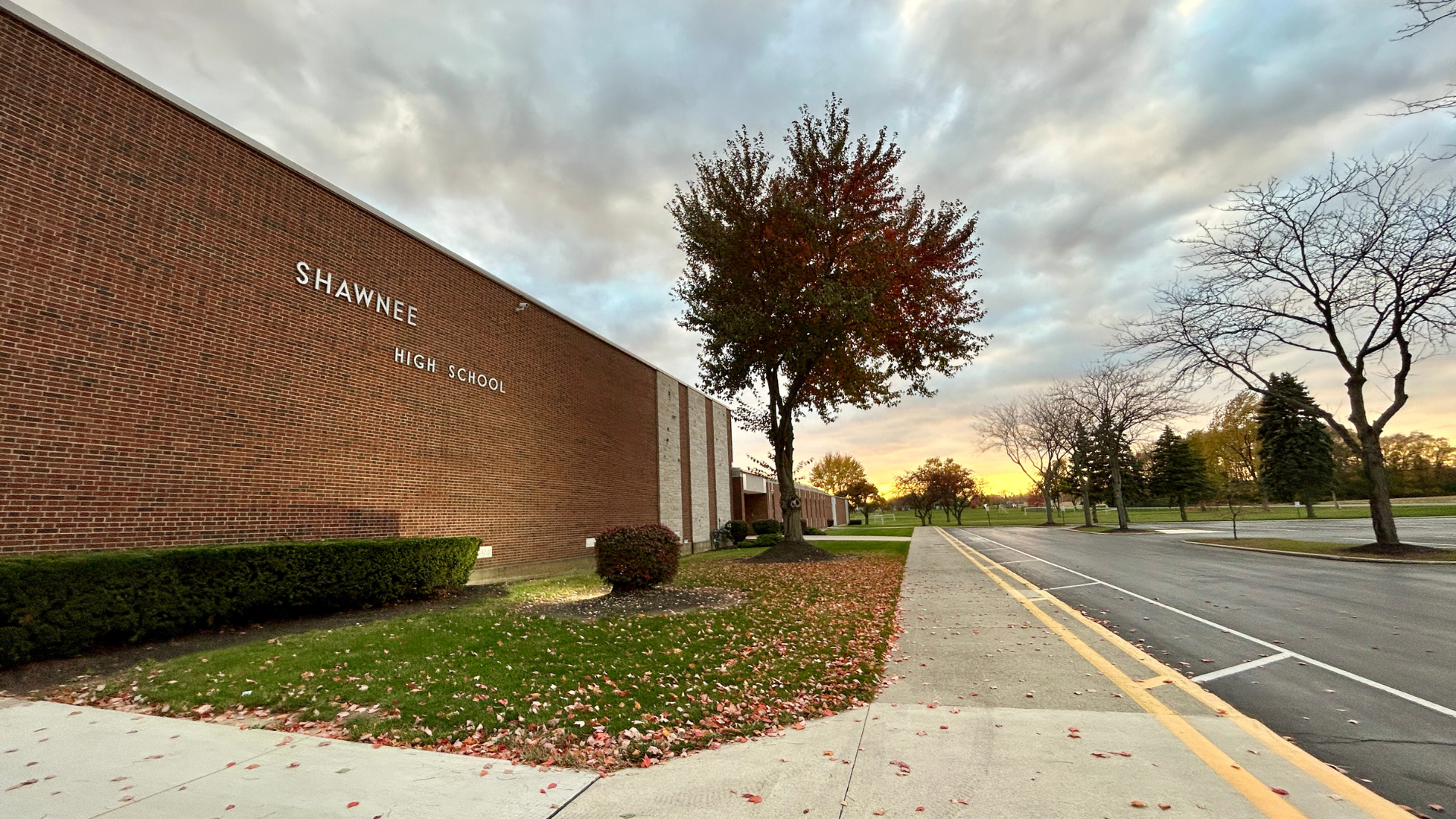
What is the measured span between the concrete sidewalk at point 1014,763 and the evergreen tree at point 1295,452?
53128 millimetres

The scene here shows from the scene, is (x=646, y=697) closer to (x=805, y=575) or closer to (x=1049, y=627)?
(x=1049, y=627)

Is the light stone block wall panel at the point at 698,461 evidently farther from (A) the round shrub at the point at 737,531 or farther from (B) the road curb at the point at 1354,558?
(B) the road curb at the point at 1354,558

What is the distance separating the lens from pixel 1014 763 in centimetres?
365

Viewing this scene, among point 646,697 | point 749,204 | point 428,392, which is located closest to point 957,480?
point 749,204

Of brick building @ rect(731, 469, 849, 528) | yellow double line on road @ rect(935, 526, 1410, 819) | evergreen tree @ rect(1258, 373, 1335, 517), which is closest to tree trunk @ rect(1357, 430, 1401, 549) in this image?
brick building @ rect(731, 469, 849, 528)

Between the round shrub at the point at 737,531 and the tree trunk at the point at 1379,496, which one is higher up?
the tree trunk at the point at 1379,496

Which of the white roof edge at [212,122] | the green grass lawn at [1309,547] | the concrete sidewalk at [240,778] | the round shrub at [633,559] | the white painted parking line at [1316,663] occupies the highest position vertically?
the white roof edge at [212,122]

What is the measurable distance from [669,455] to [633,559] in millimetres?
15840

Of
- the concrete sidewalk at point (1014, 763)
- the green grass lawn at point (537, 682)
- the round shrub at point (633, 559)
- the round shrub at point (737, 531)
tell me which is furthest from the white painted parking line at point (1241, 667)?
the round shrub at point (737, 531)

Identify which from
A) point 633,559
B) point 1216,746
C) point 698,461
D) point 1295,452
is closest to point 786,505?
point 698,461

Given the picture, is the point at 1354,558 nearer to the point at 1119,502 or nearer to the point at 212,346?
the point at 1119,502

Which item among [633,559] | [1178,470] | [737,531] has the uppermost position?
[1178,470]

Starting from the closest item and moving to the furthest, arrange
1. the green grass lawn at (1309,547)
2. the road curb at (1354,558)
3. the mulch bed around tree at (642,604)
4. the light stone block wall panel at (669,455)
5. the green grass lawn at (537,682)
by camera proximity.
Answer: the green grass lawn at (537,682), the mulch bed around tree at (642,604), the road curb at (1354,558), the green grass lawn at (1309,547), the light stone block wall panel at (669,455)

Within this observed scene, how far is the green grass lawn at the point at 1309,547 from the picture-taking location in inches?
607
